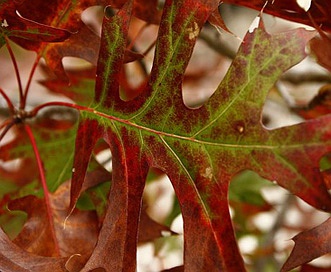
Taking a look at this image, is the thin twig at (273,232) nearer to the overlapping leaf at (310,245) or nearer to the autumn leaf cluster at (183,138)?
the autumn leaf cluster at (183,138)

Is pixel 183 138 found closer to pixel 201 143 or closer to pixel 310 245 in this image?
pixel 201 143

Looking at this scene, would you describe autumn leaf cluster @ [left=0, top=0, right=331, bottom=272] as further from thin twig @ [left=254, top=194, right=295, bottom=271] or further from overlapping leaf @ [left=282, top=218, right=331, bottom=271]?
thin twig @ [left=254, top=194, right=295, bottom=271]

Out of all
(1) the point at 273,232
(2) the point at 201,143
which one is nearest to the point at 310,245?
(2) the point at 201,143

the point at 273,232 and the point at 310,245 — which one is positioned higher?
the point at 273,232

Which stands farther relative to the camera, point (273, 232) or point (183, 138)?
point (273, 232)

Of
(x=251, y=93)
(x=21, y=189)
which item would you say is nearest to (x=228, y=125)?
(x=251, y=93)

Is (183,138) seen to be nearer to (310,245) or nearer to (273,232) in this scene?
(310,245)

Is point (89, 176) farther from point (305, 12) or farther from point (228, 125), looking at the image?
point (305, 12)

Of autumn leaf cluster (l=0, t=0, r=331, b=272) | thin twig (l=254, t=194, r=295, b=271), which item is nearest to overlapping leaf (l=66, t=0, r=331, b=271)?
autumn leaf cluster (l=0, t=0, r=331, b=272)

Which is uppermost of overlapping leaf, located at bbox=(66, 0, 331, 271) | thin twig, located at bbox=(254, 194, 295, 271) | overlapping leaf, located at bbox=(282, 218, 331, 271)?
thin twig, located at bbox=(254, 194, 295, 271)

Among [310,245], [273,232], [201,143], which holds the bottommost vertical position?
[310,245]
